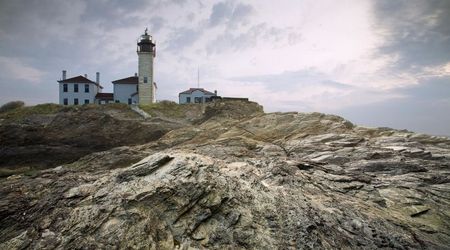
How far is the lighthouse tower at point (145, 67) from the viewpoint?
214ft

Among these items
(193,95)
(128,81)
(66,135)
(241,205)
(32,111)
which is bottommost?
(241,205)

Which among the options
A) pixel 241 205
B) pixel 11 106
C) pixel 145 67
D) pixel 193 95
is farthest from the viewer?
pixel 193 95

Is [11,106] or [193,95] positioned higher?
[193,95]

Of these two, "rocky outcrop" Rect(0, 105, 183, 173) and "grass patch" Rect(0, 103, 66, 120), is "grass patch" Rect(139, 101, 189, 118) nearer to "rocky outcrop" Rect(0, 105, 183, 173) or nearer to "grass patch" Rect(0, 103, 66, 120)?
"rocky outcrop" Rect(0, 105, 183, 173)

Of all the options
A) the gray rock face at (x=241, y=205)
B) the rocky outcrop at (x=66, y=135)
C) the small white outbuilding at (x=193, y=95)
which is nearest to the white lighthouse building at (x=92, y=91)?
the small white outbuilding at (x=193, y=95)

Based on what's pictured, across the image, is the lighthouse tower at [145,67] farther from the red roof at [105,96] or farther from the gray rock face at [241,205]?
the gray rock face at [241,205]

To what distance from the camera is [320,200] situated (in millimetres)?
16875

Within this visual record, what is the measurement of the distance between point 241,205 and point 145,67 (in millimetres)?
55271

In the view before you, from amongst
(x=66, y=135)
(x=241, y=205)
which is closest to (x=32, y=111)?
(x=66, y=135)

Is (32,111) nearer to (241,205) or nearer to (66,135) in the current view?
(66,135)

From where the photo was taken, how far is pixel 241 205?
1595cm

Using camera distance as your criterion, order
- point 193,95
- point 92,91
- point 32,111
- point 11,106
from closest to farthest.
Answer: point 32,111
point 11,106
point 92,91
point 193,95

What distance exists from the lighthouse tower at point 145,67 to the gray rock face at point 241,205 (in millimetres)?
43279

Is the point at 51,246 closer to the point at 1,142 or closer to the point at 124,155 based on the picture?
the point at 124,155
